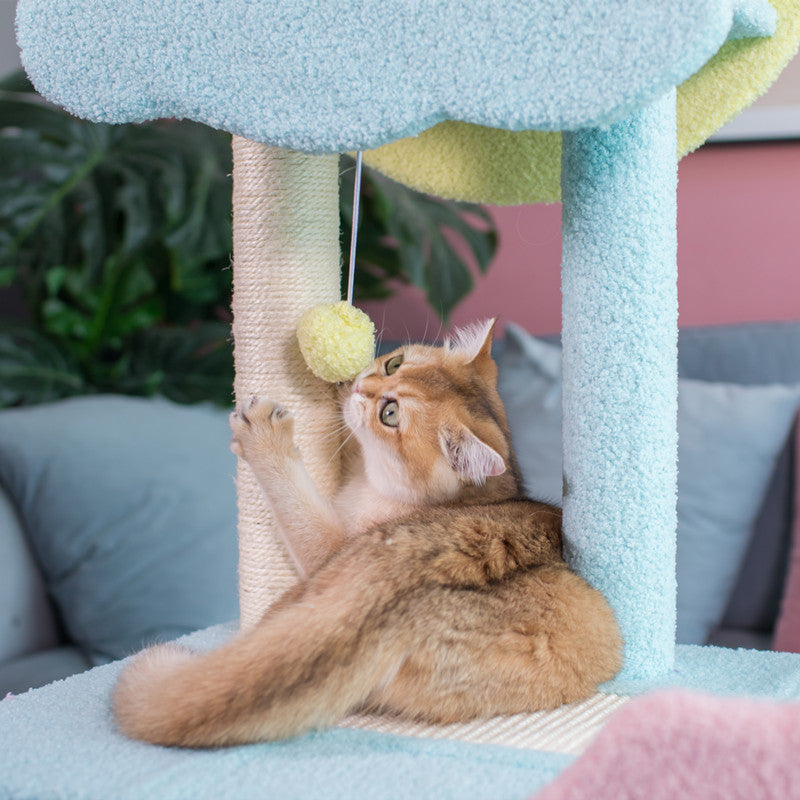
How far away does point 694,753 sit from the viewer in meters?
0.38

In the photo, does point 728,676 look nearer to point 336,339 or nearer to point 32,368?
point 336,339

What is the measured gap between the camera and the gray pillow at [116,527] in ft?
5.01

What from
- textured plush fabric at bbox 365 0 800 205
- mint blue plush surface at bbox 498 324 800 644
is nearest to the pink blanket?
textured plush fabric at bbox 365 0 800 205

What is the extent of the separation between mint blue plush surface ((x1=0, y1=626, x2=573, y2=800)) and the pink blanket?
10 centimetres

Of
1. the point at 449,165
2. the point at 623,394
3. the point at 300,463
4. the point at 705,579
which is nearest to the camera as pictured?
the point at 623,394

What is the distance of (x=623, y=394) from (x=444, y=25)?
0.99 ft

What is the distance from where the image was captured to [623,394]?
0.66 metres

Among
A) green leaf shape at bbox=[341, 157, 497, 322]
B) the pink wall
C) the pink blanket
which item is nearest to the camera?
the pink blanket

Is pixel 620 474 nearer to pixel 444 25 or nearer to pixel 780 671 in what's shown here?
pixel 780 671

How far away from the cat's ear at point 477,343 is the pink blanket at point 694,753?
620 mm

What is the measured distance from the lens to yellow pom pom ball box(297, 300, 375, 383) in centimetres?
77

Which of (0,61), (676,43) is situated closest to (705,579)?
(676,43)

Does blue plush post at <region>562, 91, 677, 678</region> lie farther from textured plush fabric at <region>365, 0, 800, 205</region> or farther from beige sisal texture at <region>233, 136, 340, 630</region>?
beige sisal texture at <region>233, 136, 340, 630</region>

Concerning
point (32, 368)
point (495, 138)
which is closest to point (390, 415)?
point (495, 138)
